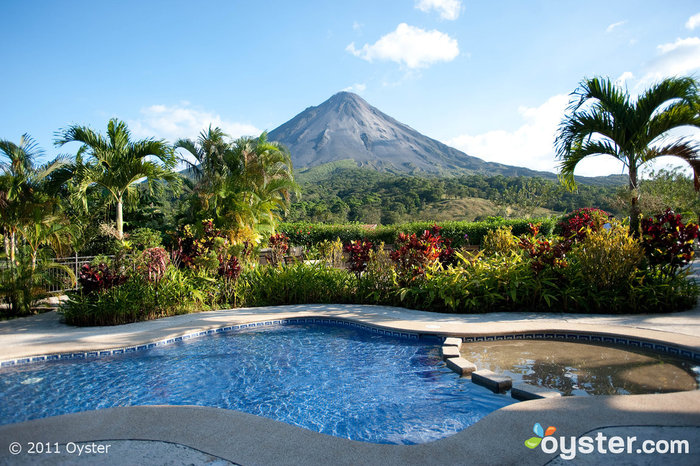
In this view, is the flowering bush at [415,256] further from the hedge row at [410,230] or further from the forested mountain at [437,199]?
the forested mountain at [437,199]

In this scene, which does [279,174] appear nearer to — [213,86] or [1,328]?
[213,86]

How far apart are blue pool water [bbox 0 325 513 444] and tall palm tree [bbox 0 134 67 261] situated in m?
4.52

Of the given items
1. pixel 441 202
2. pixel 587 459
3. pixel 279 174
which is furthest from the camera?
pixel 441 202

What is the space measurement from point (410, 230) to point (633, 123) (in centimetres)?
956

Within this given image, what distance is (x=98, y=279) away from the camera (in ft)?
21.1

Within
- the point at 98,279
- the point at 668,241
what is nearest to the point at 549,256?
the point at 668,241

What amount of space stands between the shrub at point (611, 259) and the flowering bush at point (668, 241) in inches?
9.1

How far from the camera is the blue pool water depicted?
3271 millimetres

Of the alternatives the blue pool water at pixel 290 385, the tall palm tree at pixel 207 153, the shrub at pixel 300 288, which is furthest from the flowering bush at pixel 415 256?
the tall palm tree at pixel 207 153

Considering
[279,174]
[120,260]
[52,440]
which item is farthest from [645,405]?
[279,174]

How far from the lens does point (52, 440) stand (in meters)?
2.54

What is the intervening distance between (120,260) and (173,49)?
8.74 metres

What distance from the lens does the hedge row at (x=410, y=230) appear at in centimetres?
1555

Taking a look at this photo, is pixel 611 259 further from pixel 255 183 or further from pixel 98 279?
pixel 255 183
